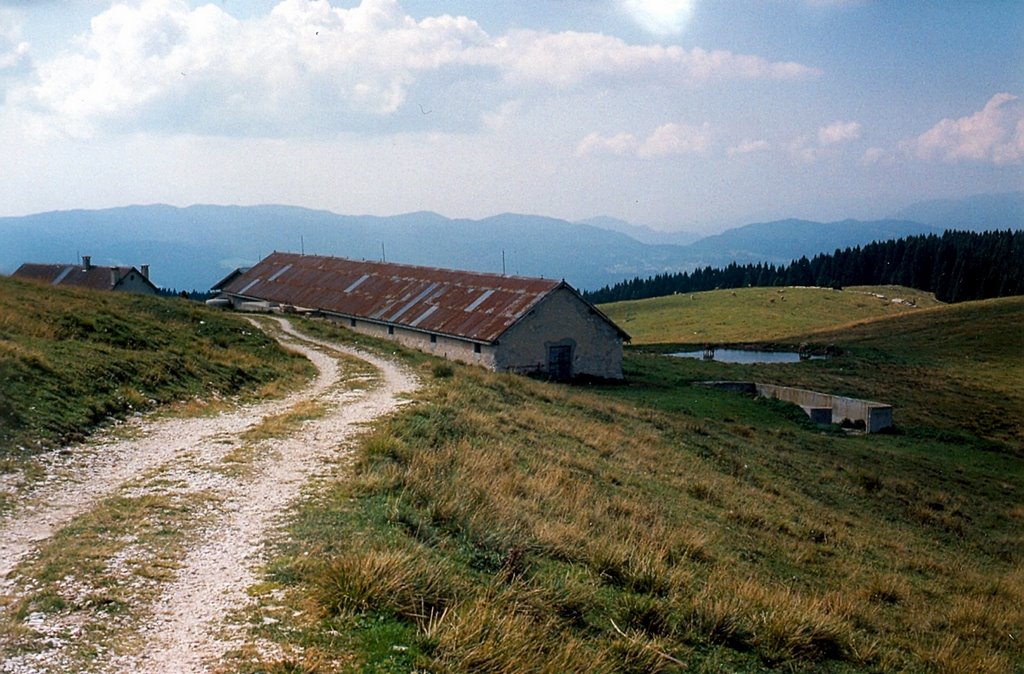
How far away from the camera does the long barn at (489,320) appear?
1522 inches

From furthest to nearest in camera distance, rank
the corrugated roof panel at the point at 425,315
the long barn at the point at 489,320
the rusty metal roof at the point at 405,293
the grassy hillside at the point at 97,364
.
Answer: the corrugated roof panel at the point at 425,315 < the rusty metal roof at the point at 405,293 < the long barn at the point at 489,320 < the grassy hillside at the point at 97,364

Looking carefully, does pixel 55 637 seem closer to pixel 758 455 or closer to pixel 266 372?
pixel 266 372

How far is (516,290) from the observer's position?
136 feet

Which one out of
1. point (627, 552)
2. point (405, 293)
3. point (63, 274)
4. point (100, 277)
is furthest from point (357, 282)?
point (627, 552)

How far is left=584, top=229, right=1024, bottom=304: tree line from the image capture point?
4658 inches

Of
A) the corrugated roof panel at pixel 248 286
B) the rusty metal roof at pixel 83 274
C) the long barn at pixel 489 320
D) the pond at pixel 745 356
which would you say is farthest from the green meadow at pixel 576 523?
the rusty metal roof at pixel 83 274

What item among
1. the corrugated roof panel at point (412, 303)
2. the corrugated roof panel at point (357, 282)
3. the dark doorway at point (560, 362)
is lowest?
the dark doorway at point (560, 362)

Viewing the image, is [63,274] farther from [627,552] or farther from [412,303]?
[627,552]

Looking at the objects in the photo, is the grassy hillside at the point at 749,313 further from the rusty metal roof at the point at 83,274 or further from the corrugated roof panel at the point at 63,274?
the corrugated roof panel at the point at 63,274

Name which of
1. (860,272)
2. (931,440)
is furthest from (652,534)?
(860,272)

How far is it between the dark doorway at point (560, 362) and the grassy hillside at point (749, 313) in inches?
1327

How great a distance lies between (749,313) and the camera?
89.9 metres

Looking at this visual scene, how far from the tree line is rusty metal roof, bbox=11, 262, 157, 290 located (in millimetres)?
91844

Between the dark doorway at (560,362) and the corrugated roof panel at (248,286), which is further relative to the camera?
the corrugated roof panel at (248,286)
